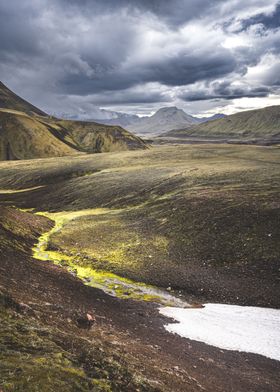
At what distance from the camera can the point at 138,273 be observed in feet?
126

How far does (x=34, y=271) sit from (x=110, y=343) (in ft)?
50.9

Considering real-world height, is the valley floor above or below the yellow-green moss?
above

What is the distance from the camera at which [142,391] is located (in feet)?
41.1

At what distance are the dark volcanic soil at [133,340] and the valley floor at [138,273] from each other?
0.32 ft

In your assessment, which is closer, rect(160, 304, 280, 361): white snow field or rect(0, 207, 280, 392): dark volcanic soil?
rect(0, 207, 280, 392): dark volcanic soil

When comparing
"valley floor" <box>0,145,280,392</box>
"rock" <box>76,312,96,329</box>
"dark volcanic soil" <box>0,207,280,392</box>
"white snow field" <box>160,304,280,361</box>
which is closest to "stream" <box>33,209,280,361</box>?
"white snow field" <box>160,304,280,361</box>

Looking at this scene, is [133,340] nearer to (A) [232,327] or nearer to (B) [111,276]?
(A) [232,327]

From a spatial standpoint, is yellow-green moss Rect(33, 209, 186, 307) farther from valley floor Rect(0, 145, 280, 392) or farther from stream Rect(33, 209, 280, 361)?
valley floor Rect(0, 145, 280, 392)

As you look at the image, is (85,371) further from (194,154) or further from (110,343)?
(194,154)

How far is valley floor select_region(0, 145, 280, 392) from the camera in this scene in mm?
13648

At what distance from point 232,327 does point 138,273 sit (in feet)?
49.8

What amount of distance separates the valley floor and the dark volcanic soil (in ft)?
0.32

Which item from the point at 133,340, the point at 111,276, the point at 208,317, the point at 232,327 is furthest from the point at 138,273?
the point at 133,340

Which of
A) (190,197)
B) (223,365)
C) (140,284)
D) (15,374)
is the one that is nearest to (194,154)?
(190,197)
